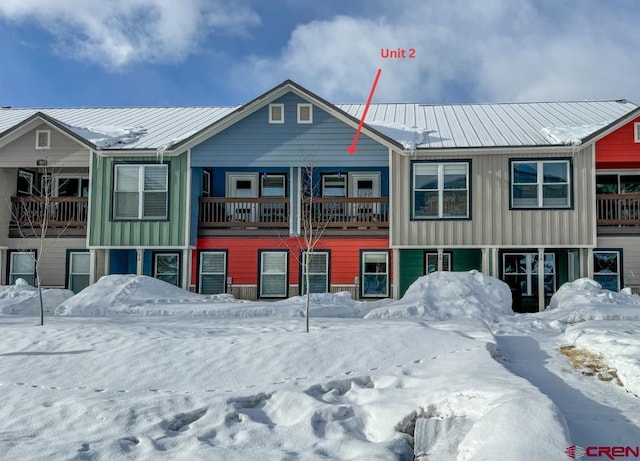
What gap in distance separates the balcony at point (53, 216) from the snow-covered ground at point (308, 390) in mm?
7008

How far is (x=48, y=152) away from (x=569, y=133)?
59.0ft

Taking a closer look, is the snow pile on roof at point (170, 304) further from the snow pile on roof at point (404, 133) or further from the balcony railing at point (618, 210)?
the balcony railing at point (618, 210)

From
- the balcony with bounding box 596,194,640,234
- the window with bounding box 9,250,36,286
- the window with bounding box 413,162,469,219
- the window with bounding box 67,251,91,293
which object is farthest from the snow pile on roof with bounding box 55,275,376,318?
the balcony with bounding box 596,194,640,234

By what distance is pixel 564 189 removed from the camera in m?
17.4

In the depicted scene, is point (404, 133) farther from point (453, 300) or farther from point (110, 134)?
point (110, 134)

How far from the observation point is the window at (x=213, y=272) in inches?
733

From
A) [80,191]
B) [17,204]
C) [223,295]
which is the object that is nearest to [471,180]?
[223,295]

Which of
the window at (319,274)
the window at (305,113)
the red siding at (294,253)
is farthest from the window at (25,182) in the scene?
the window at (319,274)

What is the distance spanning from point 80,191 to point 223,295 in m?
8.31

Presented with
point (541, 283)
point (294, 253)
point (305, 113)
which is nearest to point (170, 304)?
point (294, 253)

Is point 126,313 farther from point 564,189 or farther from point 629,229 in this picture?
point 629,229

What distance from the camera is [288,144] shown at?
18297 mm

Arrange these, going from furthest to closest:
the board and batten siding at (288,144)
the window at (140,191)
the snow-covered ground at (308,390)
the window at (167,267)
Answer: the window at (167,267) < the window at (140,191) < the board and batten siding at (288,144) < the snow-covered ground at (308,390)

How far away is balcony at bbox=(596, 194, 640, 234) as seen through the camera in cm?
1762
